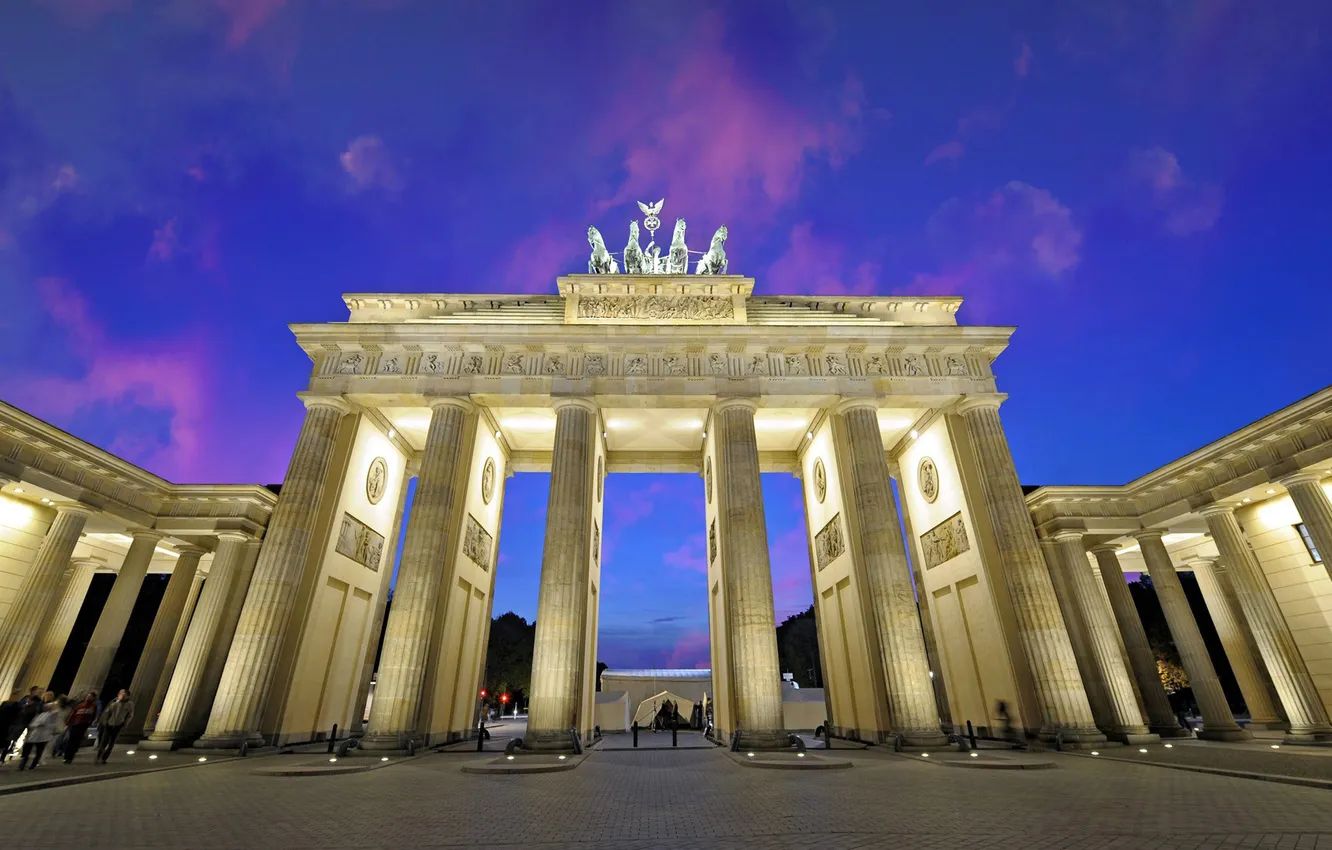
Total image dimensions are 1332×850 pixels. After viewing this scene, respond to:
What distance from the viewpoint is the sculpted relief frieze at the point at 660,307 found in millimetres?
22297

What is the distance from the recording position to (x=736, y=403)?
19.9 m

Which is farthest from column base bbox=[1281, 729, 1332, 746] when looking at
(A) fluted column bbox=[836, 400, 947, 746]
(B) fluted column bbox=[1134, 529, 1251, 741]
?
(A) fluted column bbox=[836, 400, 947, 746]

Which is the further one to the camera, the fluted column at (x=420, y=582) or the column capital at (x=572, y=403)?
the column capital at (x=572, y=403)

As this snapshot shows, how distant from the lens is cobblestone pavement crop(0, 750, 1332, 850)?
603cm

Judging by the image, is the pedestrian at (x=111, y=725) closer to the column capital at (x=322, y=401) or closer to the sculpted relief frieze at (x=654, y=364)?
the column capital at (x=322, y=401)

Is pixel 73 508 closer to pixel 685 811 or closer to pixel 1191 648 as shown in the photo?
pixel 685 811

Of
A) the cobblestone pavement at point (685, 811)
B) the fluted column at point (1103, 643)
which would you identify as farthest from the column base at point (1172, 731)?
the cobblestone pavement at point (685, 811)

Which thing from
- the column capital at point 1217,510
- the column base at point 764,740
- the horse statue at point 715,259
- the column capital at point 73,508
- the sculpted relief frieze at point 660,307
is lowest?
the column base at point 764,740

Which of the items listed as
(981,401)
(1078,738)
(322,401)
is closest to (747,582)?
(1078,738)

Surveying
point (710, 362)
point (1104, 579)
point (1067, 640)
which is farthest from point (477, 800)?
point (1104, 579)

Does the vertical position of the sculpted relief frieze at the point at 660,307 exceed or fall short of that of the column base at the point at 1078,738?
it exceeds it

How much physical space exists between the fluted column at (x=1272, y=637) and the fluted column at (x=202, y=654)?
32501 millimetres

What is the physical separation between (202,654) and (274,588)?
9.05 ft

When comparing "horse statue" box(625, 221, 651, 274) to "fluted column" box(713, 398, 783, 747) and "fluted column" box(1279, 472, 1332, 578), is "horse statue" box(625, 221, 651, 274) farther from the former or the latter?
"fluted column" box(1279, 472, 1332, 578)
